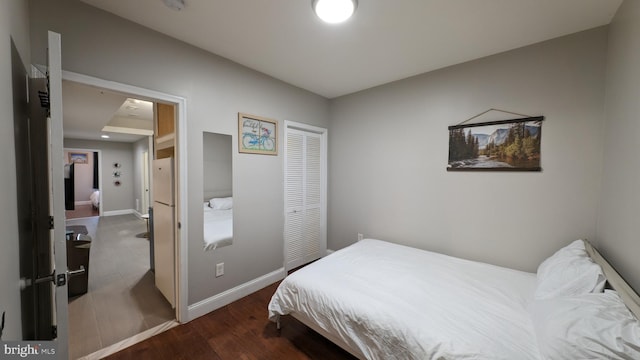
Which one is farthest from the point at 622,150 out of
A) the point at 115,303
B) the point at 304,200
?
the point at 115,303

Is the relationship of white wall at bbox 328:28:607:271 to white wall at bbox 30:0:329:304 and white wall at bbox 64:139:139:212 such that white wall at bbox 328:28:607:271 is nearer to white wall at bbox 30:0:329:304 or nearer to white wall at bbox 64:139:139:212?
white wall at bbox 30:0:329:304

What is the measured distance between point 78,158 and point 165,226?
32.0 feet

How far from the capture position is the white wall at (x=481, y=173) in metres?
1.94

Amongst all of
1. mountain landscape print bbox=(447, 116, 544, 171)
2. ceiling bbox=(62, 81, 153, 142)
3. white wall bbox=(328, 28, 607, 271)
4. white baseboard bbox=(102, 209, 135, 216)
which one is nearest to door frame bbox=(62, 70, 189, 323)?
ceiling bbox=(62, 81, 153, 142)

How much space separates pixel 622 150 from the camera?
1.53 m

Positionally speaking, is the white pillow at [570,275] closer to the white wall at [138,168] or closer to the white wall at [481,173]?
the white wall at [481,173]

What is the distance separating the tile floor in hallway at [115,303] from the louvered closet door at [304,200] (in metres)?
1.55

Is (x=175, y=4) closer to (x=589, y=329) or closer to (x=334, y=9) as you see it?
(x=334, y=9)

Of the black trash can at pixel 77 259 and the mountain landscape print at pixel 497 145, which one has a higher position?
the mountain landscape print at pixel 497 145

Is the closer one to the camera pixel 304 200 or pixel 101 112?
pixel 304 200

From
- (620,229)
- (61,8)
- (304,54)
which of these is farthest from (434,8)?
(61,8)

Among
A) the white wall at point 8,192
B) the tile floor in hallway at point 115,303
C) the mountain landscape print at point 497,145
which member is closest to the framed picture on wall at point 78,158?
the tile floor in hallway at point 115,303

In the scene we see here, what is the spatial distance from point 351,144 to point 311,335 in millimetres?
2386

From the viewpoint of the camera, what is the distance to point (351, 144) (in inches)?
135
